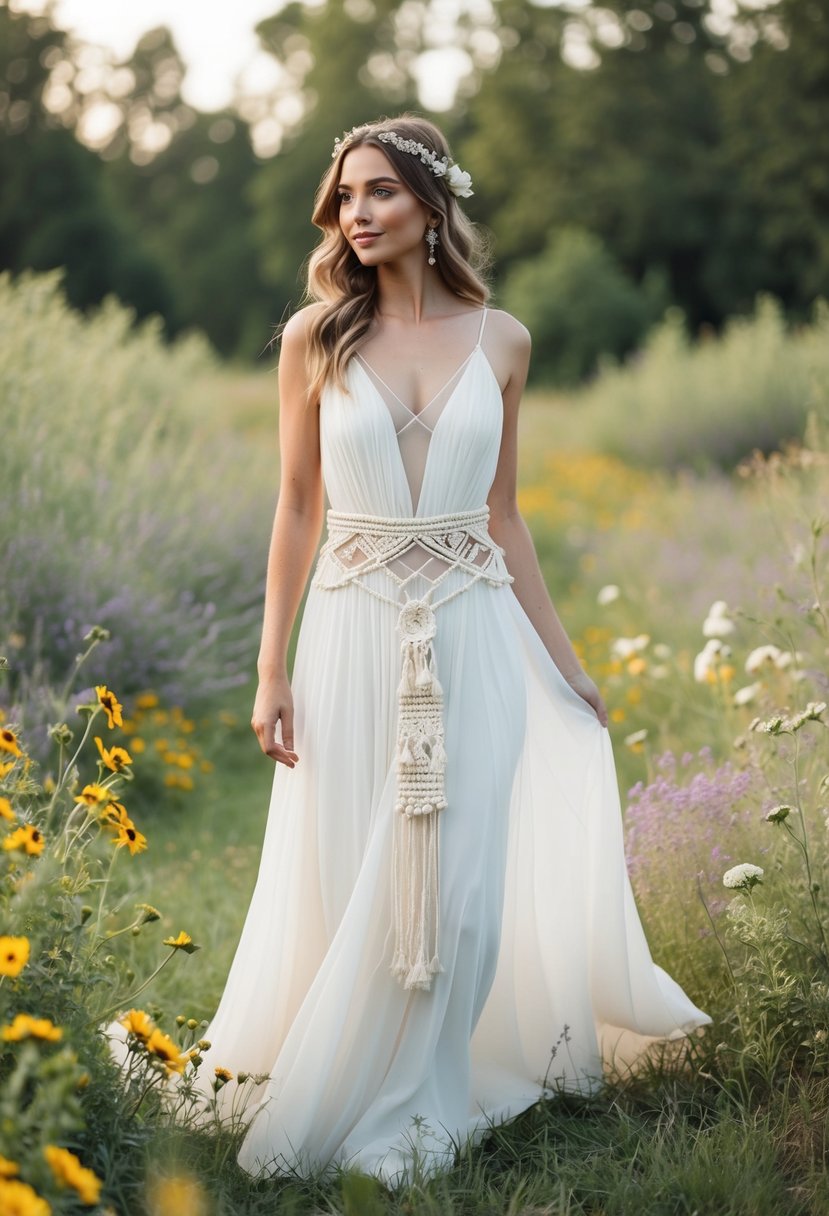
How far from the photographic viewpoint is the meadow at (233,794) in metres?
2.32

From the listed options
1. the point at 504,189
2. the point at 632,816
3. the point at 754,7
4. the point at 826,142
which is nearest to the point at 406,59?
the point at 504,189

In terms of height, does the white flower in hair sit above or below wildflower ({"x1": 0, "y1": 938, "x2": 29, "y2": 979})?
above

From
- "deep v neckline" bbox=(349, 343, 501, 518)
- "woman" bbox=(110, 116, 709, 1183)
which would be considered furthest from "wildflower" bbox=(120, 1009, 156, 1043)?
"deep v neckline" bbox=(349, 343, 501, 518)

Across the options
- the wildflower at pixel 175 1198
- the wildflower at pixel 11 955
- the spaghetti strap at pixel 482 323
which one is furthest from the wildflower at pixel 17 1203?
the spaghetti strap at pixel 482 323

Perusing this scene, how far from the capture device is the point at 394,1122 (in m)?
2.69

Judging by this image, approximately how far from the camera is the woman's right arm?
110 inches

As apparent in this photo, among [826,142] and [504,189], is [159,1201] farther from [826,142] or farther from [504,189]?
[504,189]

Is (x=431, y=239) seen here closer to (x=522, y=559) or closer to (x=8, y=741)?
(x=522, y=559)

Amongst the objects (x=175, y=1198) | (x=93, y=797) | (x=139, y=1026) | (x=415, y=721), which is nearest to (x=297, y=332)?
(x=415, y=721)

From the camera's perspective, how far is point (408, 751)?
2.66m

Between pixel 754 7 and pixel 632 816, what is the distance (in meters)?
33.5

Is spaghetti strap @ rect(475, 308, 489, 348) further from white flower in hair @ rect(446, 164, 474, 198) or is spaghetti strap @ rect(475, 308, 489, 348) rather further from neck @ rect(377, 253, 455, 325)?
white flower in hair @ rect(446, 164, 474, 198)

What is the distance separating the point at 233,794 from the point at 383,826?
3109 mm

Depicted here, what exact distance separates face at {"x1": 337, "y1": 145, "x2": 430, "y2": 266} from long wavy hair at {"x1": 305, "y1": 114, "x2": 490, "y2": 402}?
2 cm
